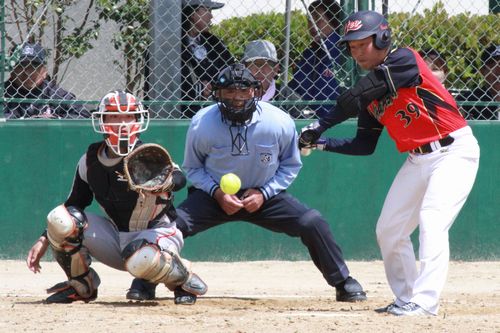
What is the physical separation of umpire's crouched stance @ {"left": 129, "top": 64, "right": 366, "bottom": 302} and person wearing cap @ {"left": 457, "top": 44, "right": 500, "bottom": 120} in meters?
2.84

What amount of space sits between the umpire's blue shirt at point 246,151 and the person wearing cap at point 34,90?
88.4 inches

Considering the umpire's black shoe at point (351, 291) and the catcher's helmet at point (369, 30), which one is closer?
the catcher's helmet at point (369, 30)

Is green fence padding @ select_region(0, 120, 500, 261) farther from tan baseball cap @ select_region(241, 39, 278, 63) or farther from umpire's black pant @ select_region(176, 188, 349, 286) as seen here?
umpire's black pant @ select_region(176, 188, 349, 286)

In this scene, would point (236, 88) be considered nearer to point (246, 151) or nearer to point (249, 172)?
point (246, 151)

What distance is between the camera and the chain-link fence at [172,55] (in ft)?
29.7

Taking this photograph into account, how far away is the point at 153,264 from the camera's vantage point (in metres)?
6.42

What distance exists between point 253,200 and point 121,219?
86 centimetres

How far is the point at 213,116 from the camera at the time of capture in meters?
7.23

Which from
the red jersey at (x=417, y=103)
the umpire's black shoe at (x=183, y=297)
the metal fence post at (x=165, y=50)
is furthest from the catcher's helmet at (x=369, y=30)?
the metal fence post at (x=165, y=50)

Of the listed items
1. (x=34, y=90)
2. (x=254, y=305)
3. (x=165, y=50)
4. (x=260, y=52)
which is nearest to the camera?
(x=254, y=305)

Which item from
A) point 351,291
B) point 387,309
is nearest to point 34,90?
point 351,291

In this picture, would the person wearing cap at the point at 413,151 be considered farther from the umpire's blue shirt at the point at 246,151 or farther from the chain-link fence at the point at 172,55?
the chain-link fence at the point at 172,55

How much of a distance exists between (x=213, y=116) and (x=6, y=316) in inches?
79.8

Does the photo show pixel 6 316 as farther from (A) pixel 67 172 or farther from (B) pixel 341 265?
(A) pixel 67 172
